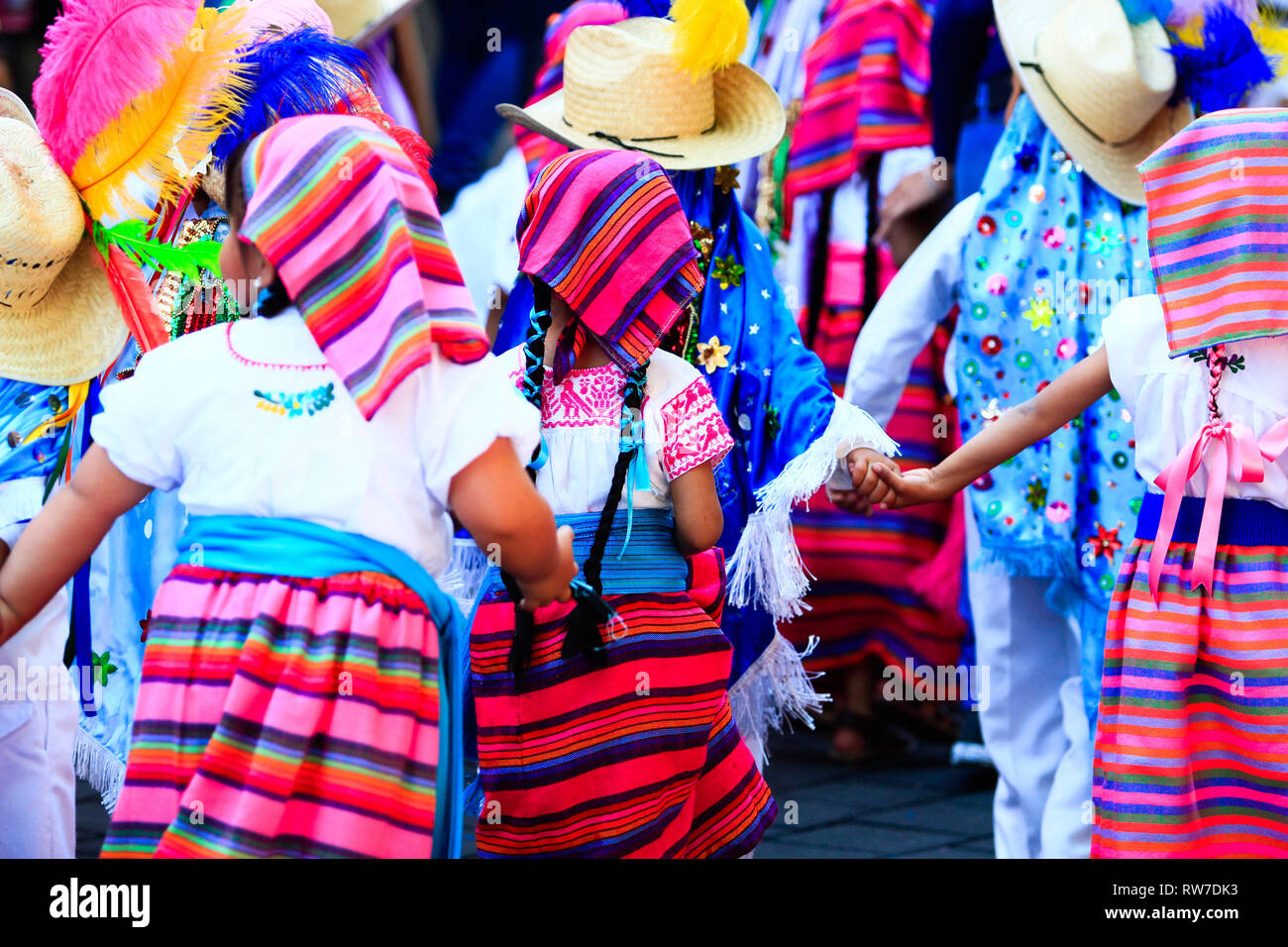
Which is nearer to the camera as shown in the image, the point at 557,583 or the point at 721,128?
the point at 557,583

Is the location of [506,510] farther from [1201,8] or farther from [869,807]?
[869,807]

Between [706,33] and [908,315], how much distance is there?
905mm

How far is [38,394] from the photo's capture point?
109 inches

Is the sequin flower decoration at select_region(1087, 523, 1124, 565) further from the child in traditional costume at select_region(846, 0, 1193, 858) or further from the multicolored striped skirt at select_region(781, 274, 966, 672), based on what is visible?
the multicolored striped skirt at select_region(781, 274, 966, 672)

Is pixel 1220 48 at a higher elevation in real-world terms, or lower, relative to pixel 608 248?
higher

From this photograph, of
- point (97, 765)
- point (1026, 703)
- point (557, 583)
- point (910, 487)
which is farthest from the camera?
point (1026, 703)

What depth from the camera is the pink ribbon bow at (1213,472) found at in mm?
2561

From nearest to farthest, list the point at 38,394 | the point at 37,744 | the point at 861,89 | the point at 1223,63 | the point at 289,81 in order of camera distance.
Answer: the point at 38,394, the point at 289,81, the point at 37,744, the point at 1223,63, the point at 861,89

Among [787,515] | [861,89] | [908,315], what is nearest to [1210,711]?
[787,515]

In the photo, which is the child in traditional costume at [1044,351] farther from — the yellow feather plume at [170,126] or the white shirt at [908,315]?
the yellow feather plume at [170,126]

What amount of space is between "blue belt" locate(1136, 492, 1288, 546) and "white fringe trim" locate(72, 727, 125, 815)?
7.30 feet
